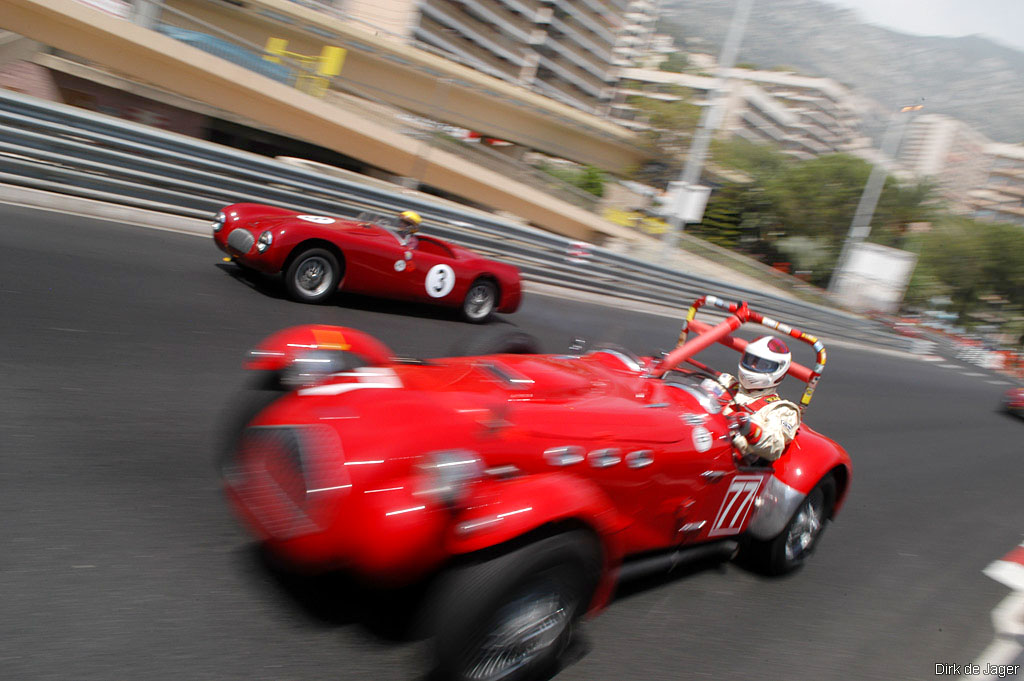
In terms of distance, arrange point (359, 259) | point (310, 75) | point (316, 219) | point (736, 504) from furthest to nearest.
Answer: point (310, 75) < point (359, 259) < point (316, 219) < point (736, 504)

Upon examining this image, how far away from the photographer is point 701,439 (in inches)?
138

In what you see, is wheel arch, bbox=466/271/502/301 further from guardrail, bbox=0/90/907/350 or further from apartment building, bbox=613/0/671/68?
apartment building, bbox=613/0/671/68

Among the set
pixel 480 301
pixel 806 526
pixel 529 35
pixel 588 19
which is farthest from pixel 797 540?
pixel 588 19

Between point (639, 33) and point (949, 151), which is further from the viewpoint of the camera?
point (949, 151)

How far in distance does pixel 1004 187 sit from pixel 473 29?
111 meters

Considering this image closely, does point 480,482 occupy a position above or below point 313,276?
above

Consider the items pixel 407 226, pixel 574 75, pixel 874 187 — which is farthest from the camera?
pixel 574 75

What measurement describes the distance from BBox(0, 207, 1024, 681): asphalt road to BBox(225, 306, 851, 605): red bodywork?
0.24 meters

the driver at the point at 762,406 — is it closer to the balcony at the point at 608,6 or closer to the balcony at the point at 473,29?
the balcony at the point at 473,29

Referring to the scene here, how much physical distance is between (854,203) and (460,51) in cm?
3116

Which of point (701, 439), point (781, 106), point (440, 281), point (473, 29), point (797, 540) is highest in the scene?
point (781, 106)

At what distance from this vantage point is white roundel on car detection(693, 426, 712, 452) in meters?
3.47

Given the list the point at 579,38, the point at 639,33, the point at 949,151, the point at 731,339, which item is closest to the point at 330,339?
the point at 731,339

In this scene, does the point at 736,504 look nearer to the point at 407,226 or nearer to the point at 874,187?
the point at 407,226
